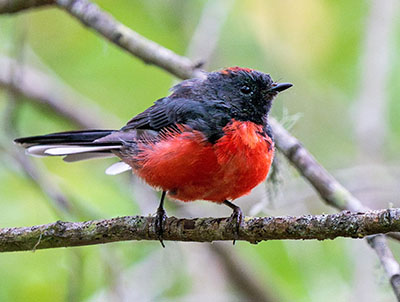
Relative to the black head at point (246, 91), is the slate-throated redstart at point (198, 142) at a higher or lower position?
lower

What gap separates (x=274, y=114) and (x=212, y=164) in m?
1.58

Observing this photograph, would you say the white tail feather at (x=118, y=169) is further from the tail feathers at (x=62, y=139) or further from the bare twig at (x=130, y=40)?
the bare twig at (x=130, y=40)

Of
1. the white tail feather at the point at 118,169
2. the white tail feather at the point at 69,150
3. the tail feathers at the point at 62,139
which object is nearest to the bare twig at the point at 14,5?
the tail feathers at the point at 62,139

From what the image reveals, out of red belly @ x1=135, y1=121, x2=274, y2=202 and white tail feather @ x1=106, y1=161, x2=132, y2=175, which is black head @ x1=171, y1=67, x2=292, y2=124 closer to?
red belly @ x1=135, y1=121, x2=274, y2=202

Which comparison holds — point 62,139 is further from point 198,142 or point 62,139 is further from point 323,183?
point 323,183

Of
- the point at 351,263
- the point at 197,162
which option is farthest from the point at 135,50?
the point at 351,263

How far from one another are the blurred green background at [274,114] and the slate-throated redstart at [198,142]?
54 cm

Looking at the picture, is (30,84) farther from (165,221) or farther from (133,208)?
(165,221)

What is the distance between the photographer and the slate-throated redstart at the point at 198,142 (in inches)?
155

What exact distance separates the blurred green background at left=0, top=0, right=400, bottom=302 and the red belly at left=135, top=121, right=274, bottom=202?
2.45 feet

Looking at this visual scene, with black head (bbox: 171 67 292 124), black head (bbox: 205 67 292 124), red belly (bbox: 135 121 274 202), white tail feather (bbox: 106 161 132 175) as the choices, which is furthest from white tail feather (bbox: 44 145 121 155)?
black head (bbox: 205 67 292 124)

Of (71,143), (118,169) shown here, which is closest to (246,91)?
(118,169)

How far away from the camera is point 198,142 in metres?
3.96

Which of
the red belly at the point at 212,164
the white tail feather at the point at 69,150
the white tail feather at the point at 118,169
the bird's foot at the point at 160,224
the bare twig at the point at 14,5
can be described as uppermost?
the bare twig at the point at 14,5
